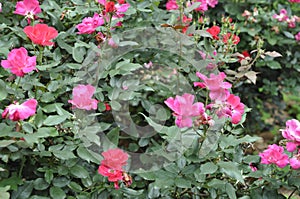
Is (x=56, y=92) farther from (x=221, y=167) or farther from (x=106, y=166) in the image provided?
(x=221, y=167)

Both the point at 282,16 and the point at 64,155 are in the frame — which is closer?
the point at 64,155

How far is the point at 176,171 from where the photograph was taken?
5.08ft

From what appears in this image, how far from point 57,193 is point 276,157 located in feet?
2.28

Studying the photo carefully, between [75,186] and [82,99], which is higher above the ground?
[82,99]

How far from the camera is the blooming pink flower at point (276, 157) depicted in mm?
1564

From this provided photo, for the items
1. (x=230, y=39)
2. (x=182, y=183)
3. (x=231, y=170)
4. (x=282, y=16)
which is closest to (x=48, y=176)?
(x=182, y=183)

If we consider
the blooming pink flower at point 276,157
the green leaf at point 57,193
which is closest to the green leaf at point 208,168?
the blooming pink flower at point 276,157

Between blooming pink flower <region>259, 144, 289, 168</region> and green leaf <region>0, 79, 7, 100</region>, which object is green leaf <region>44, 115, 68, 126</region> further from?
blooming pink flower <region>259, 144, 289, 168</region>

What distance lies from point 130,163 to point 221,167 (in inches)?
13.8

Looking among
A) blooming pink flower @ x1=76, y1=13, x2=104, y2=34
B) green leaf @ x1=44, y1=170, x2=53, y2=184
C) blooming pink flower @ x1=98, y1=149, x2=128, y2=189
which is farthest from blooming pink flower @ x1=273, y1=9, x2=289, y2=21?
green leaf @ x1=44, y1=170, x2=53, y2=184

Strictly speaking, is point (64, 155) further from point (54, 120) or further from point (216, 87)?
point (216, 87)

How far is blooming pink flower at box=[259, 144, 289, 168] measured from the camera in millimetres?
1564

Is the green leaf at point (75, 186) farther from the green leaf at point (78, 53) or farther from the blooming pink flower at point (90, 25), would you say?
the blooming pink flower at point (90, 25)

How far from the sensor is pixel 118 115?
1915 millimetres
